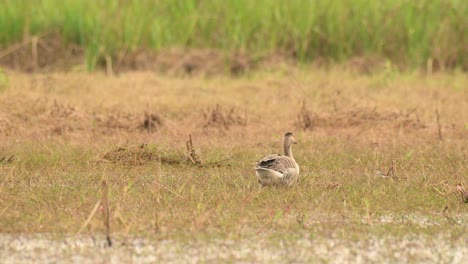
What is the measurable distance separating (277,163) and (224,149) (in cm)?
206

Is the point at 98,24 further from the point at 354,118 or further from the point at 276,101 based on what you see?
the point at 354,118

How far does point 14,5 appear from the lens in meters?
14.0

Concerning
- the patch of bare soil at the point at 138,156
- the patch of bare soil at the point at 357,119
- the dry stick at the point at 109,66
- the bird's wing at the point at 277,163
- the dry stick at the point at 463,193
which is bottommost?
the dry stick at the point at 109,66

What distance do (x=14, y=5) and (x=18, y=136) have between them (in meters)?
4.61

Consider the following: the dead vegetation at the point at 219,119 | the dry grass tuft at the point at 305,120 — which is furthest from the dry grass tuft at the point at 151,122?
the dry grass tuft at the point at 305,120

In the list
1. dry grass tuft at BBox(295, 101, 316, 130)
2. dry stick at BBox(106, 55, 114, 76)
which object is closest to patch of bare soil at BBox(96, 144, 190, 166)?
dry grass tuft at BBox(295, 101, 316, 130)

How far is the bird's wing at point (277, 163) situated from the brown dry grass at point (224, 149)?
0.17 metres

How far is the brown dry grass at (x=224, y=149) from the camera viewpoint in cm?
669

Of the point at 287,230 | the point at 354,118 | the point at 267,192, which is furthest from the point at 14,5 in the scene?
the point at 287,230

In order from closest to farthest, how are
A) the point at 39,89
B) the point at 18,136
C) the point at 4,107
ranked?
the point at 18,136 → the point at 4,107 → the point at 39,89

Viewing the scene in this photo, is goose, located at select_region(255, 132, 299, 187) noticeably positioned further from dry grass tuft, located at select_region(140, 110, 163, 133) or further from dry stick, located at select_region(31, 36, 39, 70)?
dry stick, located at select_region(31, 36, 39, 70)

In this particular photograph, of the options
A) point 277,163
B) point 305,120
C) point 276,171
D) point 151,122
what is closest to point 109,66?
point 151,122

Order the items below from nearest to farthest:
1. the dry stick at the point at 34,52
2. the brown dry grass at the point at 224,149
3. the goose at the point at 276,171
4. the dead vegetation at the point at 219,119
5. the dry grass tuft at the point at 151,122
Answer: the brown dry grass at the point at 224,149 → the goose at the point at 276,171 → the dry grass tuft at the point at 151,122 → the dead vegetation at the point at 219,119 → the dry stick at the point at 34,52

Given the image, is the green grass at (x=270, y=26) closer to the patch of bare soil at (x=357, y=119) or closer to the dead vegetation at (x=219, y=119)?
the patch of bare soil at (x=357, y=119)
